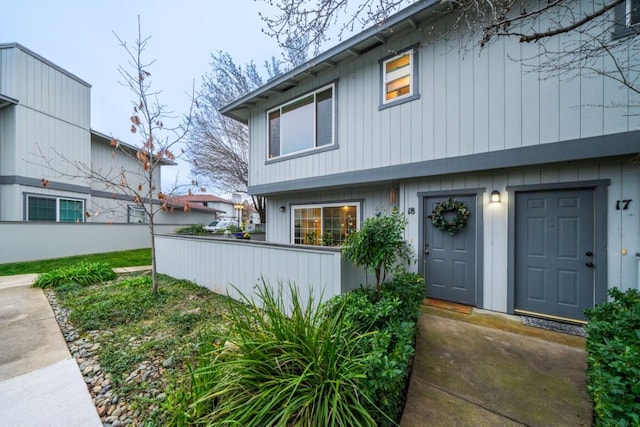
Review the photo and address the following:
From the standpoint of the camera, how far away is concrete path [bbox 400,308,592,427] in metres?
2.14

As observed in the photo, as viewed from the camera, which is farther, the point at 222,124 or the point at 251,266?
the point at 222,124

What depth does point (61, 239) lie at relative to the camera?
10016mm

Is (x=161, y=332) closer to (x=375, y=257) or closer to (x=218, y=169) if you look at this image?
(x=375, y=257)

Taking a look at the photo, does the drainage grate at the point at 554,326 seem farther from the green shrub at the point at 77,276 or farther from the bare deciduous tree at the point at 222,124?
the bare deciduous tree at the point at 222,124

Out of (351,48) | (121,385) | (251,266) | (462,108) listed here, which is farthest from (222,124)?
(121,385)

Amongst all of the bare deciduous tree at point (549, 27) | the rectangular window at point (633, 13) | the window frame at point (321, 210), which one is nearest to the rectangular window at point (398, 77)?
the bare deciduous tree at point (549, 27)

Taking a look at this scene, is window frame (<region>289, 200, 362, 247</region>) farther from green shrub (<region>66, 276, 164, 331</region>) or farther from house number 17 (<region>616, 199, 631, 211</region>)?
house number 17 (<region>616, 199, 631, 211</region>)

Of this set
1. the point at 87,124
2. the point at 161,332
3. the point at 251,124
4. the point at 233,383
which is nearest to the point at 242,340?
the point at 233,383

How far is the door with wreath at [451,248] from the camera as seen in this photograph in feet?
14.9

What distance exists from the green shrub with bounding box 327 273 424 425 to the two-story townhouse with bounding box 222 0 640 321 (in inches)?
68.4

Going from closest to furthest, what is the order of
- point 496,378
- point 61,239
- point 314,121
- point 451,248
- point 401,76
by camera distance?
point 496,378, point 451,248, point 401,76, point 314,121, point 61,239

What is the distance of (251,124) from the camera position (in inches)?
316

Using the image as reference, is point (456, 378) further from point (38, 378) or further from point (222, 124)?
point (222, 124)

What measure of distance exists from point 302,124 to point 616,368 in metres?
6.69
